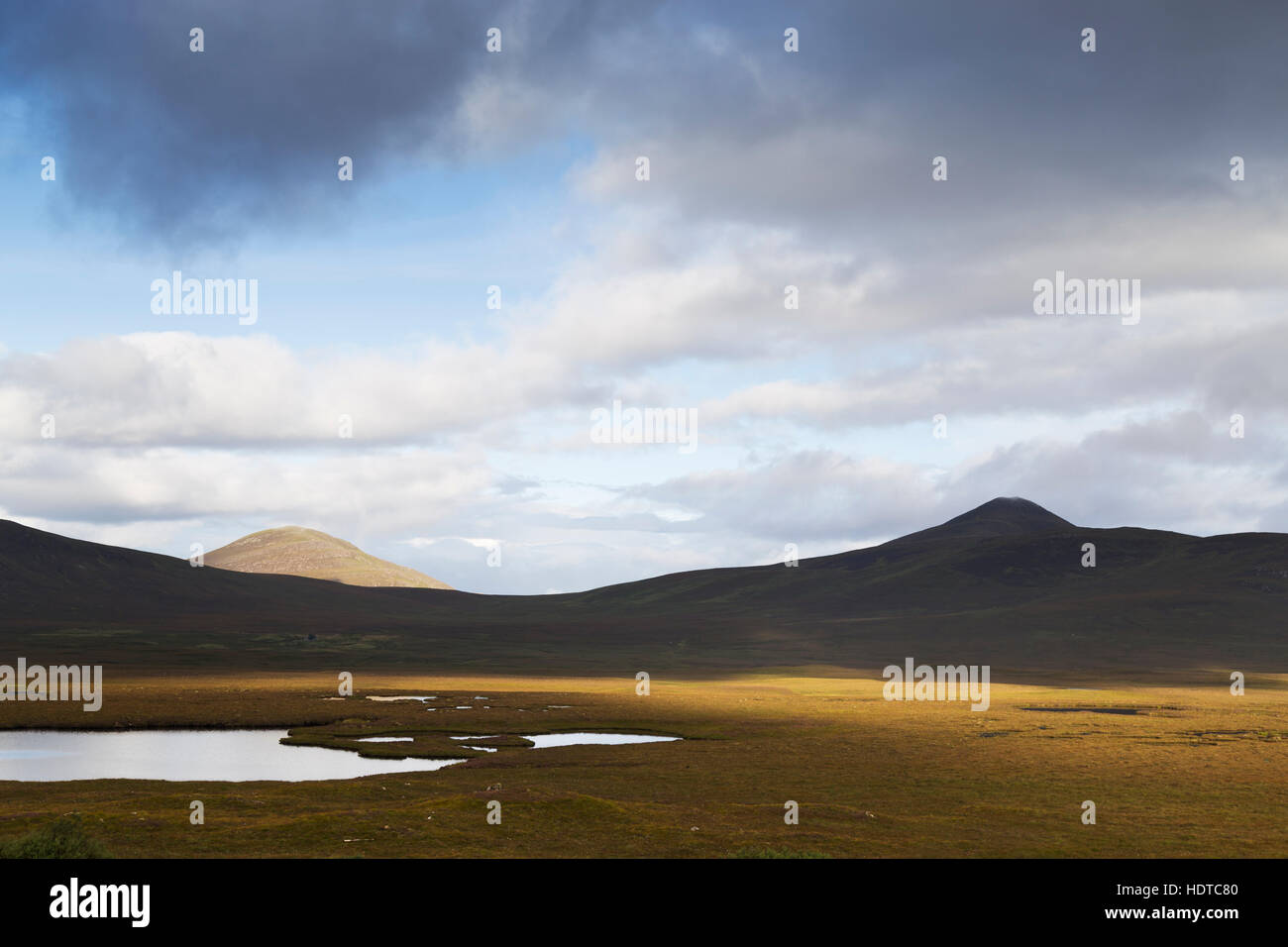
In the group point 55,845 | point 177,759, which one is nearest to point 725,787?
point 55,845

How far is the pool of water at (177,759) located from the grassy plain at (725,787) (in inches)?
148

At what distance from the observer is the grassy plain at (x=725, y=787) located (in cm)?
3650

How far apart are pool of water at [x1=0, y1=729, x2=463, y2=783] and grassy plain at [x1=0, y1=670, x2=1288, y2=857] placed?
3.75 m

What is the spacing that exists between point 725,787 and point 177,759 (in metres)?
34.6

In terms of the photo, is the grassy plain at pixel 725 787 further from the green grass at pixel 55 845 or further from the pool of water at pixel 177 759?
the green grass at pixel 55 845

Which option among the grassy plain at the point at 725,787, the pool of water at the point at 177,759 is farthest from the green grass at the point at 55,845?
the pool of water at the point at 177,759

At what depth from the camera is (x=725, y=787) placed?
52.6 m

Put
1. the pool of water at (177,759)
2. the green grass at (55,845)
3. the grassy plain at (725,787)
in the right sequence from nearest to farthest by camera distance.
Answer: the green grass at (55,845), the grassy plain at (725,787), the pool of water at (177,759)

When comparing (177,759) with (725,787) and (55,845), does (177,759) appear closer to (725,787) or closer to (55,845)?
(725,787)

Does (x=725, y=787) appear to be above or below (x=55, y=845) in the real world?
below

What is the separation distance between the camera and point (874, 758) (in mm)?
64875
